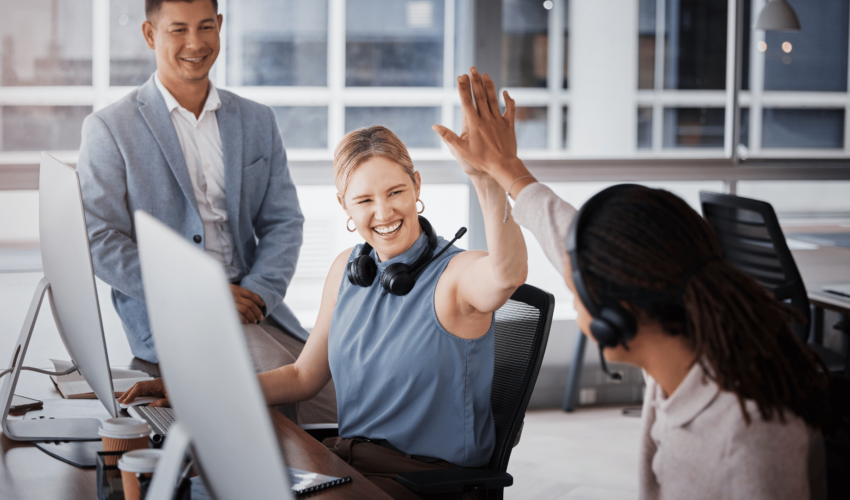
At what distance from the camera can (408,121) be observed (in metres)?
4.02

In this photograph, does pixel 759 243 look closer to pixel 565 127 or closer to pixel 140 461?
pixel 565 127

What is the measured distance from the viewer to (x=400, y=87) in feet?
13.1

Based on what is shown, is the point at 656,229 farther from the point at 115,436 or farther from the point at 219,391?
the point at 115,436

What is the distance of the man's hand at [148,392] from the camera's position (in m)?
1.68

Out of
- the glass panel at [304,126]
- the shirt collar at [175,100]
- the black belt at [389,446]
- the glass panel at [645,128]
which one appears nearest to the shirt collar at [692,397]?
the black belt at [389,446]

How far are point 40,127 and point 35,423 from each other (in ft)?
7.48

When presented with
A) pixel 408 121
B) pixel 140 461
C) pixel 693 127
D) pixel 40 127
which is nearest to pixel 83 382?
pixel 140 461

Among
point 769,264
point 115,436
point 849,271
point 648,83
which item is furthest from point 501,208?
point 849,271

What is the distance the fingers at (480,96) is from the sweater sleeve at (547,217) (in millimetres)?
171

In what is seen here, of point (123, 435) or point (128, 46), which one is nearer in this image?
point (123, 435)

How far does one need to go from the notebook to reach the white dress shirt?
1.20m

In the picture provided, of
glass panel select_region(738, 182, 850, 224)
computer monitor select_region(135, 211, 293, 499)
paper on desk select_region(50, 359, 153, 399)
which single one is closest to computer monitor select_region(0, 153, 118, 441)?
paper on desk select_region(50, 359, 153, 399)

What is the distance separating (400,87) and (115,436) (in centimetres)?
302

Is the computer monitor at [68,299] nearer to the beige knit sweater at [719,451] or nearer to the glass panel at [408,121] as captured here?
the beige knit sweater at [719,451]
